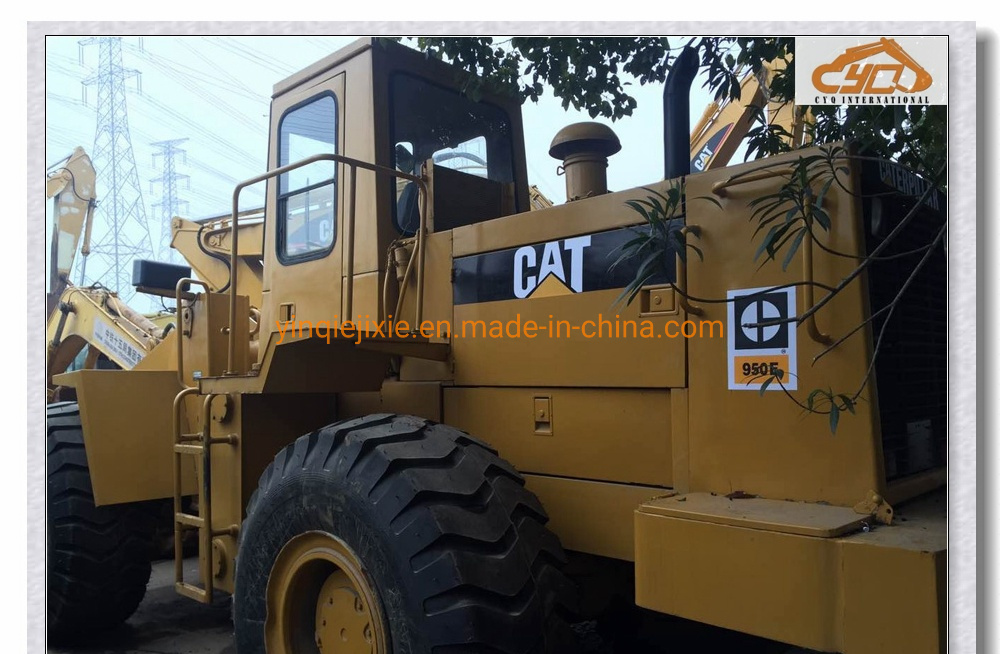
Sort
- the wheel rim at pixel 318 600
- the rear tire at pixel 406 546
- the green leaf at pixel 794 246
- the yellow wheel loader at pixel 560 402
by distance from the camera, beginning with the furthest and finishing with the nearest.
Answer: the wheel rim at pixel 318 600 → the rear tire at pixel 406 546 → the yellow wheel loader at pixel 560 402 → the green leaf at pixel 794 246

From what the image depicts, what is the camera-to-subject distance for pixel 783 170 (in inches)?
91.0

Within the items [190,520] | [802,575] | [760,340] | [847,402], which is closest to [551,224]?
[760,340]

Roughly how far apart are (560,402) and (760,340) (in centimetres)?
81

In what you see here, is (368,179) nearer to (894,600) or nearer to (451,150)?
(451,150)

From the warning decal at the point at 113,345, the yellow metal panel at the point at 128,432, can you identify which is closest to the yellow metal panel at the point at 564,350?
the yellow metal panel at the point at 128,432

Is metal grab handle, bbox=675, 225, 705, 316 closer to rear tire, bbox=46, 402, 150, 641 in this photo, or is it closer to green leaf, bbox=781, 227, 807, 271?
green leaf, bbox=781, 227, 807, 271

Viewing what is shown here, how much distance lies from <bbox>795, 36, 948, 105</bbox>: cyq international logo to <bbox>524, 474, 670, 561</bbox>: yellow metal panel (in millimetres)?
1435

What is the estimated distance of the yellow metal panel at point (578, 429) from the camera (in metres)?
2.61

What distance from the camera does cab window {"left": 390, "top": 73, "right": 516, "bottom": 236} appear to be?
3547 millimetres

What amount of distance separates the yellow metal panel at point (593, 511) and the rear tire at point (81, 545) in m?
2.51

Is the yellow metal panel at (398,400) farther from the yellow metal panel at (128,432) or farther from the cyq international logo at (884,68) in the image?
the cyq international logo at (884,68)

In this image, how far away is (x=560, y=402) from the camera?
113 inches

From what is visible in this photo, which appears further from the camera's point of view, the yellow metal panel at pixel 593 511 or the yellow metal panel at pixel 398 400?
the yellow metal panel at pixel 398 400

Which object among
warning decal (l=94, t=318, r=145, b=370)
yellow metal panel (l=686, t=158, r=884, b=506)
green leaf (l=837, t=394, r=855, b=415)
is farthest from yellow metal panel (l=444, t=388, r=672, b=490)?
warning decal (l=94, t=318, r=145, b=370)
